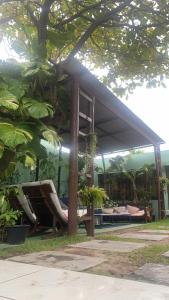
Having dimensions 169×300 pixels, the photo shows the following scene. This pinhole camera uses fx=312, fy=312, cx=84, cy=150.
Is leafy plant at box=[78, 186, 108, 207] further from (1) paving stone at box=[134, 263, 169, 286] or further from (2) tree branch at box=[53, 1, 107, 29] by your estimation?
(2) tree branch at box=[53, 1, 107, 29]

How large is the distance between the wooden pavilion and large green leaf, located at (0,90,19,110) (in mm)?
2253

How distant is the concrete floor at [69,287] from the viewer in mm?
2171

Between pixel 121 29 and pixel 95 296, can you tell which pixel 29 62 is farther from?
pixel 95 296

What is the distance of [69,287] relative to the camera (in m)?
2.39

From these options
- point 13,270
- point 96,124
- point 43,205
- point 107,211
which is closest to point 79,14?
point 43,205

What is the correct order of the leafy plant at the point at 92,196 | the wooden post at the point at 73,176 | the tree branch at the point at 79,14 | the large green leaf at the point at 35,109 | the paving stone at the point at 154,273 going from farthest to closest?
the leafy plant at the point at 92,196 < the wooden post at the point at 73,176 < the tree branch at the point at 79,14 < the large green leaf at the point at 35,109 < the paving stone at the point at 154,273

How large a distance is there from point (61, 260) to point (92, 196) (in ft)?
8.36

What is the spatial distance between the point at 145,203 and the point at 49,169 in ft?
15.2

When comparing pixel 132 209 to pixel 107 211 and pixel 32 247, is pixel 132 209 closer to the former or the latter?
pixel 107 211

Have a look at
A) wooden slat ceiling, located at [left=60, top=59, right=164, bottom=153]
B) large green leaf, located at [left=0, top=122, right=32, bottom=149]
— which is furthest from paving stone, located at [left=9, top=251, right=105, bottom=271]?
wooden slat ceiling, located at [left=60, top=59, right=164, bottom=153]

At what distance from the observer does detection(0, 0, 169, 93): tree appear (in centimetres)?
488

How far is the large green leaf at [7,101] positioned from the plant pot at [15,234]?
2322 millimetres

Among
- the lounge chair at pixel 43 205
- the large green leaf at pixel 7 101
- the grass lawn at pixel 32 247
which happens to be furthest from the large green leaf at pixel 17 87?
the lounge chair at pixel 43 205

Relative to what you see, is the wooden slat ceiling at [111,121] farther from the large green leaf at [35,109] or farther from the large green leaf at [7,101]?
the large green leaf at [7,101]
